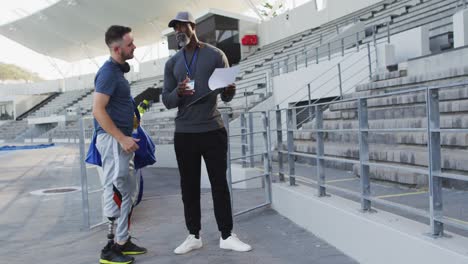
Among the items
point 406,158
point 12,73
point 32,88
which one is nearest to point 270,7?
point 32,88

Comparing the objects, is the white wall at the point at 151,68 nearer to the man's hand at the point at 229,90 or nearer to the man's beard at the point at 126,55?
the man's beard at the point at 126,55

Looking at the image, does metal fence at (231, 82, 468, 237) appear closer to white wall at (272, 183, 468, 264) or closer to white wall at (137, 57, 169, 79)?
white wall at (272, 183, 468, 264)

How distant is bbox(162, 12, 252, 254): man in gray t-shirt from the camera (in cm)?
397

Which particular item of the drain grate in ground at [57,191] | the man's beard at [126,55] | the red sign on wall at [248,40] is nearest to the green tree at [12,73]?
the red sign on wall at [248,40]

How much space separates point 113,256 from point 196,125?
1289mm

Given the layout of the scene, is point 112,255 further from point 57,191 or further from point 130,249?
point 57,191

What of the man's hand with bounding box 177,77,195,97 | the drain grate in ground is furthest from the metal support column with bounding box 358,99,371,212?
the drain grate in ground

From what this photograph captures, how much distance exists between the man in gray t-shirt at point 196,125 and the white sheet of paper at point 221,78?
166 mm

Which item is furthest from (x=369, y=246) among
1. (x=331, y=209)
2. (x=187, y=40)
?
(x=187, y=40)

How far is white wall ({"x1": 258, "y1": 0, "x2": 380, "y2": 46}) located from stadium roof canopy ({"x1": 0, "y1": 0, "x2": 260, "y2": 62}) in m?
4.65

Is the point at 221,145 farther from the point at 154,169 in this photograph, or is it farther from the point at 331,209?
the point at 154,169

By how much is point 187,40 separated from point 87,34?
4907 centimetres

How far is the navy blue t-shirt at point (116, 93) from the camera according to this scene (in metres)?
3.75

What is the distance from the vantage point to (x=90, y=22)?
148ft
